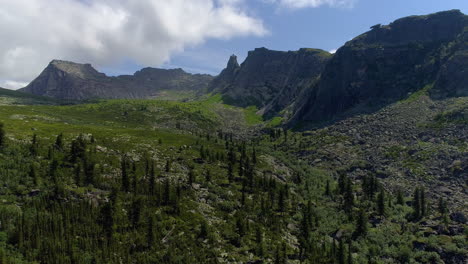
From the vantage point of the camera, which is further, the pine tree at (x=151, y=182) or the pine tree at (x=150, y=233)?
the pine tree at (x=151, y=182)

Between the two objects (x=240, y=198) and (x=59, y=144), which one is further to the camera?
(x=59, y=144)

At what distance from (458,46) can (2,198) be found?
21465cm

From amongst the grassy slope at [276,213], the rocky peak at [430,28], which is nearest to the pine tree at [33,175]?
the grassy slope at [276,213]

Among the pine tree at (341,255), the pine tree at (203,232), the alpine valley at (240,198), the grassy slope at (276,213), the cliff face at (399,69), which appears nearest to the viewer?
the alpine valley at (240,198)

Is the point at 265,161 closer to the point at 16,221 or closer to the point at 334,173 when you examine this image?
the point at 334,173

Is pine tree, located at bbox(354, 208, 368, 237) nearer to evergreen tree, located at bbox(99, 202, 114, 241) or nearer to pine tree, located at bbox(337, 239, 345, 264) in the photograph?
pine tree, located at bbox(337, 239, 345, 264)

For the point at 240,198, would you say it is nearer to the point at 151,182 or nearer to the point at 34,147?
the point at 151,182

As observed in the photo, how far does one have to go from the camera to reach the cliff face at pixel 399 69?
487 feet

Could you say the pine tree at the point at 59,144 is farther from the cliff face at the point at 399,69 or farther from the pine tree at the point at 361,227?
the cliff face at the point at 399,69

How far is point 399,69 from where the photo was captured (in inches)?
6777

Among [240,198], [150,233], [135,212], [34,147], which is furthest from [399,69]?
[34,147]

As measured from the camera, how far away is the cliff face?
148500mm

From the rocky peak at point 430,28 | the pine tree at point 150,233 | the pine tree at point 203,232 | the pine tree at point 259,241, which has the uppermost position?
the rocky peak at point 430,28

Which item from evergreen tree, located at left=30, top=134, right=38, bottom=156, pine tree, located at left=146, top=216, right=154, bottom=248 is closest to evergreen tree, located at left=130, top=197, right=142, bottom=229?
pine tree, located at left=146, top=216, right=154, bottom=248
